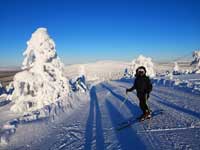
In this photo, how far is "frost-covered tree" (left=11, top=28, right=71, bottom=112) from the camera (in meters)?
21.8

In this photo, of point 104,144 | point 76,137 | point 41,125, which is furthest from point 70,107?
point 104,144

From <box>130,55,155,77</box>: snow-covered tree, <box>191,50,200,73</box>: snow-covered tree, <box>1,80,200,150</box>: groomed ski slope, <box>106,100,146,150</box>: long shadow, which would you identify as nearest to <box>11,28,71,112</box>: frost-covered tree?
<box>1,80,200,150</box>: groomed ski slope

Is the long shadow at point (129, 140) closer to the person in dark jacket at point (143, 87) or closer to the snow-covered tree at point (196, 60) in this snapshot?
the person in dark jacket at point (143, 87)

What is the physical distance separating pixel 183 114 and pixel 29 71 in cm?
1534

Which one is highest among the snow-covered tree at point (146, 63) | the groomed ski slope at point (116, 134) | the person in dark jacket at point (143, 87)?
the snow-covered tree at point (146, 63)

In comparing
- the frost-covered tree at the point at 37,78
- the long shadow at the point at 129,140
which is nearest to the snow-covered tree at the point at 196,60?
the frost-covered tree at the point at 37,78

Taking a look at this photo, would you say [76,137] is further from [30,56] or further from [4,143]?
[30,56]

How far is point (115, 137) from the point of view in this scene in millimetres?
7727

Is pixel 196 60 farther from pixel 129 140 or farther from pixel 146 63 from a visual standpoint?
pixel 129 140

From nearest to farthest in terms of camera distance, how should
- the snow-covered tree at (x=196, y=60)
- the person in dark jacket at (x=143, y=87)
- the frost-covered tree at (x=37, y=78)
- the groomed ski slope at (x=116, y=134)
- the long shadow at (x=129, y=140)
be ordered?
the long shadow at (x=129, y=140) → the groomed ski slope at (x=116, y=134) → the person in dark jacket at (x=143, y=87) → the frost-covered tree at (x=37, y=78) → the snow-covered tree at (x=196, y=60)

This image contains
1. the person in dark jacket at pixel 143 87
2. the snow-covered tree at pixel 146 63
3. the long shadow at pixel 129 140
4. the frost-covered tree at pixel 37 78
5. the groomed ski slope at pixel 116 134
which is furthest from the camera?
the snow-covered tree at pixel 146 63

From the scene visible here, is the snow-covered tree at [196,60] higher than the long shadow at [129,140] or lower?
higher

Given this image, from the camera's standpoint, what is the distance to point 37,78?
21.7 m

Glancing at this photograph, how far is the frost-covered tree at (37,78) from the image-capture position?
21781 mm
